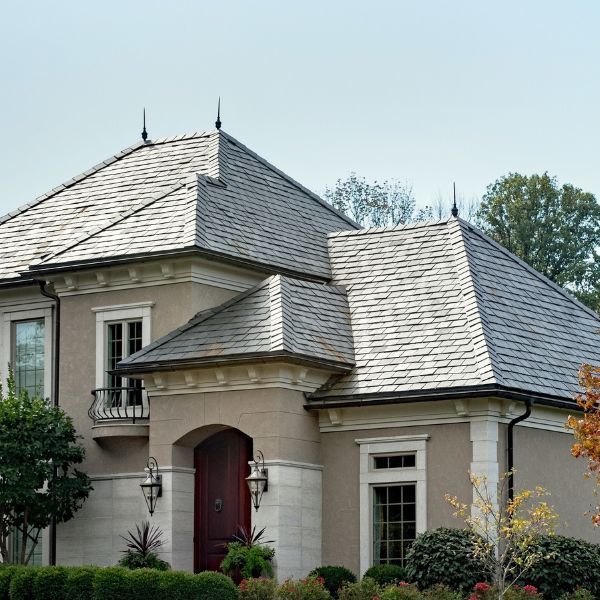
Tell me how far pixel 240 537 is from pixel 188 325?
369 cm

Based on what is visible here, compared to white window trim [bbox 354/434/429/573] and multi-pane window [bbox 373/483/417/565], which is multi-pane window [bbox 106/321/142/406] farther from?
multi-pane window [bbox 373/483/417/565]

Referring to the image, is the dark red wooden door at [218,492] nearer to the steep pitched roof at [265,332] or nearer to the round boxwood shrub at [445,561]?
the steep pitched roof at [265,332]

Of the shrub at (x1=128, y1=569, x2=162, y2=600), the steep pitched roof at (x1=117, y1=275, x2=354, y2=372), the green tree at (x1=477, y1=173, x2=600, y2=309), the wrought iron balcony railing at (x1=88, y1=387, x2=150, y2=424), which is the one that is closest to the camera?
the shrub at (x1=128, y1=569, x2=162, y2=600)

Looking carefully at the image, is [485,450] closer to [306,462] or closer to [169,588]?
[306,462]

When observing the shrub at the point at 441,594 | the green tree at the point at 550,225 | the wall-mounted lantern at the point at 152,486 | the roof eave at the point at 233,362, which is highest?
the green tree at the point at 550,225

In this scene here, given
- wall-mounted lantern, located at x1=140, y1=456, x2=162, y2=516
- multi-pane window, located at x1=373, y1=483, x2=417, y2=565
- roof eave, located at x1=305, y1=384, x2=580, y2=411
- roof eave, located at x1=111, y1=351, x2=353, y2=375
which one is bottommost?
multi-pane window, located at x1=373, y1=483, x2=417, y2=565

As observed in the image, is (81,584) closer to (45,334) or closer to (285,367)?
(285,367)

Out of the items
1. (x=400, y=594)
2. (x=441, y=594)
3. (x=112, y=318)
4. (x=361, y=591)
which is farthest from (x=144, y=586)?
(x=112, y=318)

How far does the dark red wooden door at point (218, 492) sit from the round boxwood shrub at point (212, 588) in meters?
3.74

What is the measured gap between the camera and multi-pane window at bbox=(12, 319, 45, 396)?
2820cm

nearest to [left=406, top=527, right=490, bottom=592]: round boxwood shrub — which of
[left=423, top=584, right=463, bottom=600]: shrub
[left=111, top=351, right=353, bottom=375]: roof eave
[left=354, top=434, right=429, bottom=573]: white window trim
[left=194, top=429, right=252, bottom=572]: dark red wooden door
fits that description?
[left=423, top=584, right=463, bottom=600]: shrub

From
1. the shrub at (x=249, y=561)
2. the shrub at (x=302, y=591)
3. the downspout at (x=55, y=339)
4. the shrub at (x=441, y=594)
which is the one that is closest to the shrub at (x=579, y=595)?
the shrub at (x=441, y=594)

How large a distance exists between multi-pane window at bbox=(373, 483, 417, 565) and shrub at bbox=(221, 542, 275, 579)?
1.84 meters

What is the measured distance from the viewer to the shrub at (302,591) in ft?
68.7
